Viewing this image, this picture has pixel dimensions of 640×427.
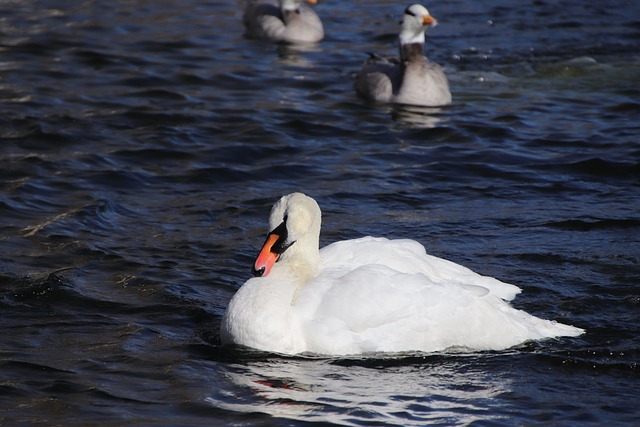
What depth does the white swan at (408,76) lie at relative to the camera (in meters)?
14.6

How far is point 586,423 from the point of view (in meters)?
6.42

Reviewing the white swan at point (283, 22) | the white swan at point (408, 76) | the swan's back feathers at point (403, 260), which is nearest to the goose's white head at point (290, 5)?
the white swan at point (283, 22)

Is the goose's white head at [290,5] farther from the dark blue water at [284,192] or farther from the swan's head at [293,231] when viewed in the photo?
the swan's head at [293,231]

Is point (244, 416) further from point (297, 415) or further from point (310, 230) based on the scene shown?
point (310, 230)

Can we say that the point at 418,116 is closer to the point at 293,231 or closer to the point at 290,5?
the point at 290,5

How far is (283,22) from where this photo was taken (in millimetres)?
18500

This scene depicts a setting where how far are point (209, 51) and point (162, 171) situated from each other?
598cm

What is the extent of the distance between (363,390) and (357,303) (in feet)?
1.75

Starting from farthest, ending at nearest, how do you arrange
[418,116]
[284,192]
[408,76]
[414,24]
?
[414,24], [408,76], [418,116], [284,192]

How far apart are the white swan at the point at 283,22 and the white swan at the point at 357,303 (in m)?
10.6

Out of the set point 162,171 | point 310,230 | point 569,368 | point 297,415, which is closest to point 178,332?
point 310,230

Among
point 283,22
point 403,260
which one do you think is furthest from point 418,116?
point 403,260

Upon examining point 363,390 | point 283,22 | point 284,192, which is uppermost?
point 283,22

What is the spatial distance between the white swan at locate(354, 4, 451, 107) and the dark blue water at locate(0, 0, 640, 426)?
222 mm
